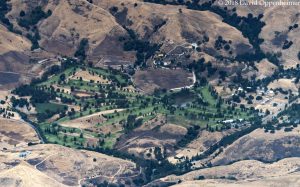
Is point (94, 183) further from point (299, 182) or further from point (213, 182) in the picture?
point (299, 182)

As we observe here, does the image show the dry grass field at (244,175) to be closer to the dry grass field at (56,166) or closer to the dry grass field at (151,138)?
the dry grass field at (56,166)

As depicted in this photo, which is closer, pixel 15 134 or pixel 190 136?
pixel 15 134

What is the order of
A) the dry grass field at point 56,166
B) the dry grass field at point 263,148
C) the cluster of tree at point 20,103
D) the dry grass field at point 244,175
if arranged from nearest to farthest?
1. the dry grass field at point 244,175
2. the dry grass field at point 56,166
3. the dry grass field at point 263,148
4. the cluster of tree at point 20,103

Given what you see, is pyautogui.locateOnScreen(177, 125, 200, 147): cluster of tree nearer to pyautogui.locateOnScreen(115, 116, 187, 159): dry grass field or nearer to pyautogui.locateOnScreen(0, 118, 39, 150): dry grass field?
pyautogui.locateOnScreen(115, 116, 187, 159): dry grass field

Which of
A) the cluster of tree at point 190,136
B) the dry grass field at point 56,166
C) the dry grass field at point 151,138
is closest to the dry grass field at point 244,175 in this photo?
the dry grass field at point 56,166

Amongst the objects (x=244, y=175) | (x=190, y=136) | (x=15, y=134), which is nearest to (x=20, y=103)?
(x=15, y=134)

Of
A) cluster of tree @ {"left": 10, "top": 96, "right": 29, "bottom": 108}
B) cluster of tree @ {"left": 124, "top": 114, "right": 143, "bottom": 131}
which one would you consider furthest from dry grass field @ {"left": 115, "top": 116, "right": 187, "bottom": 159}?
cluster of tree @ {"left": 10, "top": 96, "right": 29, "bottom": 108}

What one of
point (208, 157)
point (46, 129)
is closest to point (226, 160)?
point (208, 157)

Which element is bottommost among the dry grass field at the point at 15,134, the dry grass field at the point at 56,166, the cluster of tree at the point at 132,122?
the dry grass field at the point at 56,166

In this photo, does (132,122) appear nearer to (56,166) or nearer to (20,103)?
(56,166)

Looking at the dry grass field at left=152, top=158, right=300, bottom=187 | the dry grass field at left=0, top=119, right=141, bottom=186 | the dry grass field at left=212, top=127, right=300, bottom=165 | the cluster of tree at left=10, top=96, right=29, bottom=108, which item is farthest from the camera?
the cluster of tree at left=10, top=96, right=29, bottom=108

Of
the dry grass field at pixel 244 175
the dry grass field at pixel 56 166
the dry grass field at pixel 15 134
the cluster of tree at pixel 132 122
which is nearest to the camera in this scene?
the dry grass field at pixel 244 175
